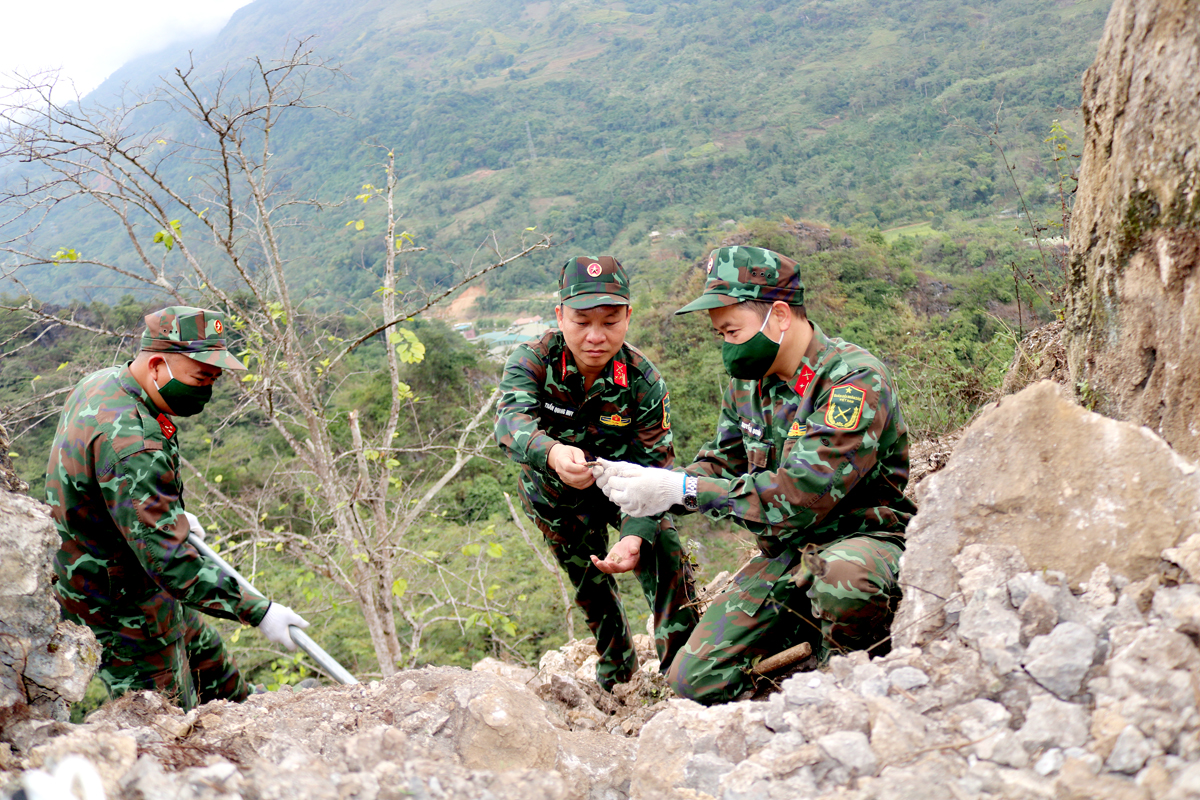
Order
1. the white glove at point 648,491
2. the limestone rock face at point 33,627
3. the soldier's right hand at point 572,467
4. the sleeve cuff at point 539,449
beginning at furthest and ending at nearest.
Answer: the sleeve cuff at point 539,449 → the soldier's right hand at point 572,467 → the white glove at point 648,491 → the limestone rock face at point 33,627

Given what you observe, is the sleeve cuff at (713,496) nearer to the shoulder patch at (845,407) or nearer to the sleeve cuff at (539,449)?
the shoulder patch at (845,407)

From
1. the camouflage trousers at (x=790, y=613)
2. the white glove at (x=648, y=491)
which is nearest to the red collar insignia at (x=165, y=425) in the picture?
the white glove at (x=648, y=491)

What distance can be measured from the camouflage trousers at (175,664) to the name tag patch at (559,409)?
75.8 inches

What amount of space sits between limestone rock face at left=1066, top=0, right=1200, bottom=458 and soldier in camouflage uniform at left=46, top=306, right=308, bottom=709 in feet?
11.0

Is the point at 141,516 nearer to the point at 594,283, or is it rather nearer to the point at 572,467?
the point at 572,467

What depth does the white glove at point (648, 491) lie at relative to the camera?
2.89 m

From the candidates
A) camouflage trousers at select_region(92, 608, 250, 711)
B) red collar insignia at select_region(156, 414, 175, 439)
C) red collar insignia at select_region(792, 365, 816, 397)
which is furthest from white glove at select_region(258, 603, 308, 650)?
red collar insignia at select_region(792, 365, 816, 397)

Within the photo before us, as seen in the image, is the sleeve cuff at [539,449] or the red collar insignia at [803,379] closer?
the red collar insignia at [803,379]

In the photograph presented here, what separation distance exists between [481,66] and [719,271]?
79.6 m

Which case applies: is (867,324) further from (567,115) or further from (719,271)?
(567,115)

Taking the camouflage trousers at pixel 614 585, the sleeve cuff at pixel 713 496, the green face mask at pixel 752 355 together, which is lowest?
the camouflage trousers at pixel 614 585

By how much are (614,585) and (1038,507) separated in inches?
89.4

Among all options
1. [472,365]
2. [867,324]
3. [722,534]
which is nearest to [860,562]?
[722,534]

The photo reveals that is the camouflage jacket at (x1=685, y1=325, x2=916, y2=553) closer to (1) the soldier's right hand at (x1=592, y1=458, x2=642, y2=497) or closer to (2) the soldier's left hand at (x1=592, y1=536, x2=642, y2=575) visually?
(1) the soldier's right hand at (x1=592, y1=458, x2=642, y2=497)
